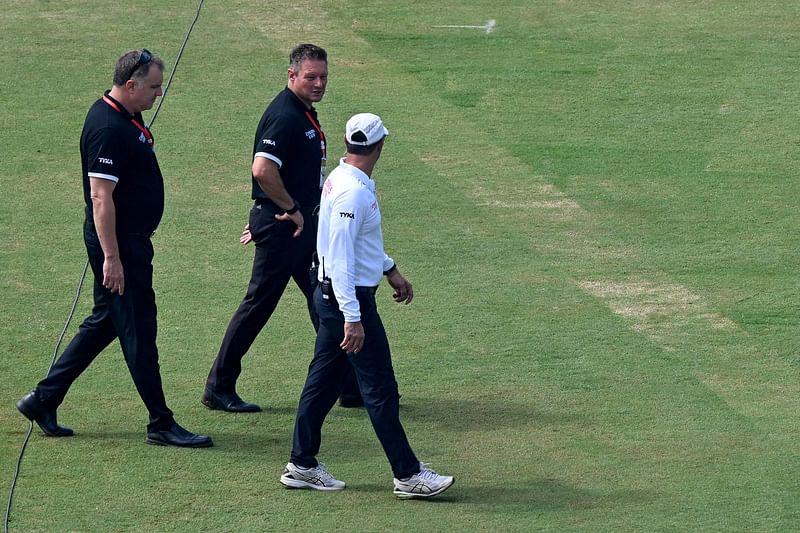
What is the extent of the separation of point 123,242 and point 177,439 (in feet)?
3.68

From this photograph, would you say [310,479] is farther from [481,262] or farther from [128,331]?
[481,262]

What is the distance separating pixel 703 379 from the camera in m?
7.75

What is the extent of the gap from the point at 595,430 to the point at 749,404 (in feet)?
3.25

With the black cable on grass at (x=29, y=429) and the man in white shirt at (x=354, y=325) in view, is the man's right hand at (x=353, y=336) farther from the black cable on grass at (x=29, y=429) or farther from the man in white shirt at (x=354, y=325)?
the black cable on grass at (x=29, y=429)

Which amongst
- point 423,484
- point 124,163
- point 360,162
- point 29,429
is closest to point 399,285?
point 360,162

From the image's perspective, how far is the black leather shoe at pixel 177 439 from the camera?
6.93 m

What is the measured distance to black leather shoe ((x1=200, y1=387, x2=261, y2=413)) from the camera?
24.4ft

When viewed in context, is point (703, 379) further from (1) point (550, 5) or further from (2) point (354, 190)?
(1) point (550, 5)

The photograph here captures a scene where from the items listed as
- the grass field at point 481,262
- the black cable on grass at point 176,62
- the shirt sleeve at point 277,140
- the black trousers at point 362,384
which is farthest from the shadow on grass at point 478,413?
the black cable on grass at point 176,62

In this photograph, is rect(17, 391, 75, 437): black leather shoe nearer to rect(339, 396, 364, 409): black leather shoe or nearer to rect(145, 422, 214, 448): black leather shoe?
rect(145, 422, 214, 448): black leather shoe

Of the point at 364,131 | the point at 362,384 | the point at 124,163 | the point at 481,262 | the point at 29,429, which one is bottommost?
the point at 29,429

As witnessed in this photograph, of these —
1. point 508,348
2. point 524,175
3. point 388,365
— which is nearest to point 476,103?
point 524,175

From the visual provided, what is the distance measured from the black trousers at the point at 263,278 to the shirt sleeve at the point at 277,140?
33 centimetres

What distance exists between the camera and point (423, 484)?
6328mm
